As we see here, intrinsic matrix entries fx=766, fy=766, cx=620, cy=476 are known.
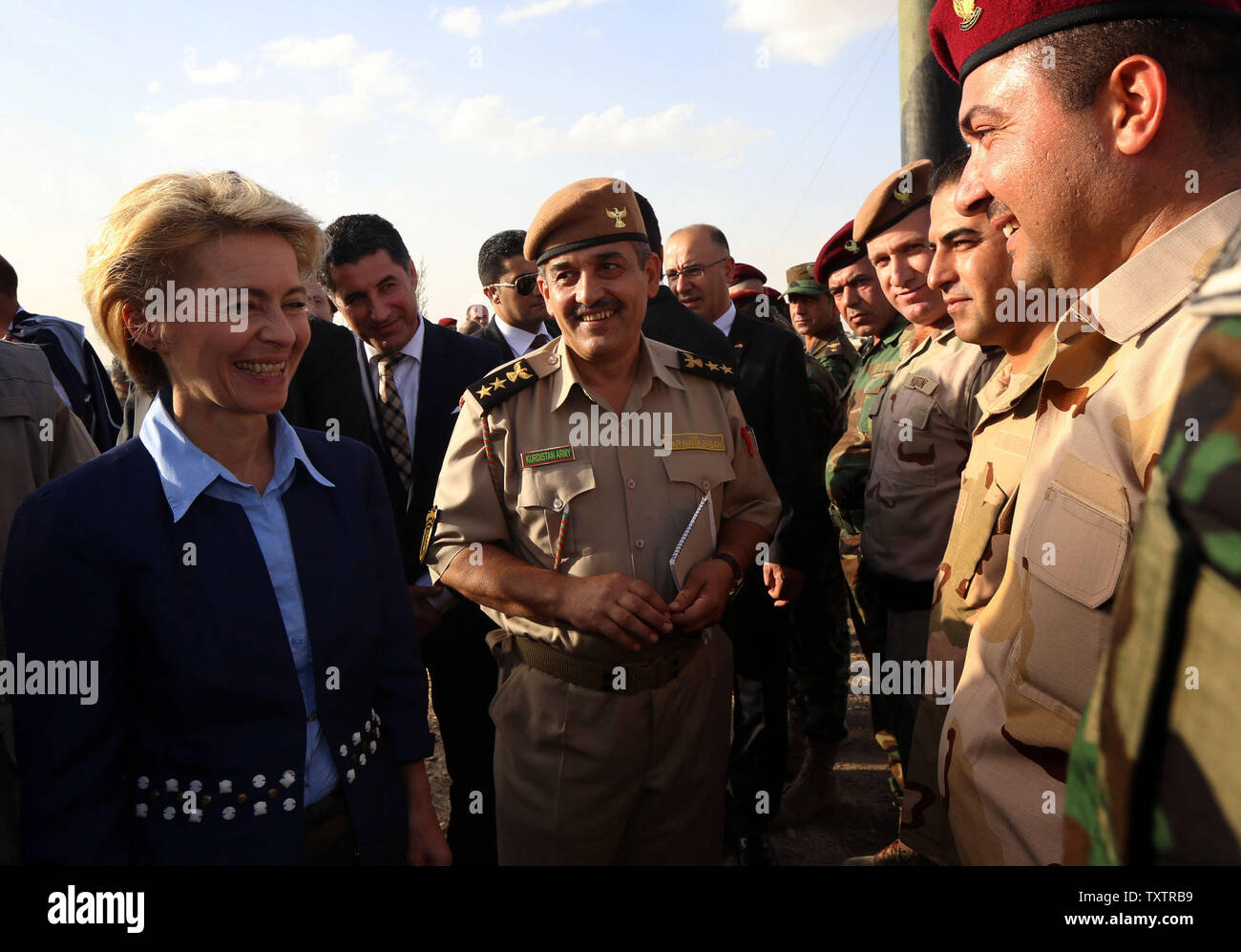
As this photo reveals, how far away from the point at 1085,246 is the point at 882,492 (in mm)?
1999

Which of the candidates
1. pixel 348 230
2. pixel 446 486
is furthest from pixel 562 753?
pixel 348 230

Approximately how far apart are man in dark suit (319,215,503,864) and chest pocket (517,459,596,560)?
0.93 metres

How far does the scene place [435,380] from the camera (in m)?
3.57

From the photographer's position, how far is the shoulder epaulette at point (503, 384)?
268 cm

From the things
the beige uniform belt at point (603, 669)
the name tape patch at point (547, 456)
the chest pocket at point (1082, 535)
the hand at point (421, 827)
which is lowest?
the hand at point (421, 827)

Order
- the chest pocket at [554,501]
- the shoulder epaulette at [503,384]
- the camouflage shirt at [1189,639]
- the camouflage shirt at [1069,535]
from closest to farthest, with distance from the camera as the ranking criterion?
1. the camouflage shirt at [1189,639]
2. the camouflage shirt at [1069,535]
3. the chest pocket at [554,501]
4. the shoulder epaulette at [503,384]

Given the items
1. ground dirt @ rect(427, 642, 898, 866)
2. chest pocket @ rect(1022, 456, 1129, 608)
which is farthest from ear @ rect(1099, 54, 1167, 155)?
ground dirt @ rect(427, 642, 898, 866)

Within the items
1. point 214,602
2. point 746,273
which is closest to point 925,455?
point 214,602

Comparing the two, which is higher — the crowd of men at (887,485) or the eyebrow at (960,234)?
the eyebrow at (960,234)

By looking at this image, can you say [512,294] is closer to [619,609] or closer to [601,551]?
[601,551]

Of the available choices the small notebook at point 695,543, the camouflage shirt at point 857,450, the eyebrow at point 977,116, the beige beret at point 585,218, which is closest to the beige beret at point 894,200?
the camouflage shirt at point 857,450

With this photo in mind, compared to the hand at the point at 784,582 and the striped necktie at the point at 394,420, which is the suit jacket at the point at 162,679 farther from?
the hand at the point at 784,582

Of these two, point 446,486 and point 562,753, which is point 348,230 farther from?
point 562,753

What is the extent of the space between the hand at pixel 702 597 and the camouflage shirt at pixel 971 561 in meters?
0.68
